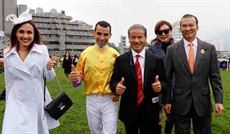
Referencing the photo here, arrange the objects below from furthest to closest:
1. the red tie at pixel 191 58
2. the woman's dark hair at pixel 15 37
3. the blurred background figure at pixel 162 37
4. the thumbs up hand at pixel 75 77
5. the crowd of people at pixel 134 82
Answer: the blurred background figure at pixel 162 37
the thumbs up hand at pixel 75 77
the red tie at pixel 191 58
the woman's dark hair at pixel 15 37
the crowd of people at pixel 134 82

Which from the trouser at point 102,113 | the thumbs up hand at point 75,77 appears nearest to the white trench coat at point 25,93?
the thumbs up hand at point 75,77

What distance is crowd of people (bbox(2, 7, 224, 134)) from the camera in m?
4.30

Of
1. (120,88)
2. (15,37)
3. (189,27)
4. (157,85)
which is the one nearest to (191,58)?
(189,27)

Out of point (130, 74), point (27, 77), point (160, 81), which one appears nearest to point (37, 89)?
point (27, 77)

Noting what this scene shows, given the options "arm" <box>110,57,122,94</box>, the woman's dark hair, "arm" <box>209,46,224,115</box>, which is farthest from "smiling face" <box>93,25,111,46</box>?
"arm" <box>209,46,224,115</box>

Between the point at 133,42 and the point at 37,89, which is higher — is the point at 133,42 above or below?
above

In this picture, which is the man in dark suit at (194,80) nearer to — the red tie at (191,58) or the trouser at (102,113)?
the red tie at (191,58)

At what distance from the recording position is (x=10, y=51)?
437cm

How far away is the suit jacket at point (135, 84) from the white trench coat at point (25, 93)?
91cm

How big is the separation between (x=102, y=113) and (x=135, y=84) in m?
0.66

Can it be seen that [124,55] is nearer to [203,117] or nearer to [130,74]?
[130,74]

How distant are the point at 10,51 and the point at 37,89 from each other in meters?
0.56

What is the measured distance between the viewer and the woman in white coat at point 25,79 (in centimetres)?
421

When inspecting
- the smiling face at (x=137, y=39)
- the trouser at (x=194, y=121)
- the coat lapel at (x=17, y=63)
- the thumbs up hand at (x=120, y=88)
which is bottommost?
the trouser at (x=194, y=121)
